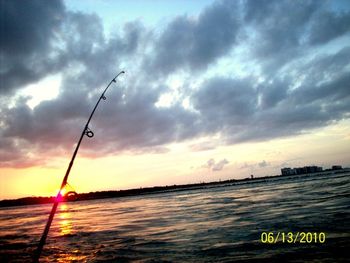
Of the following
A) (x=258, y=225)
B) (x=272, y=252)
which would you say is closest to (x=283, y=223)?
(x=258, y=225)

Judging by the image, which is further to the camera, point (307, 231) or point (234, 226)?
point (234, 226)

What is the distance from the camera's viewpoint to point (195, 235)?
15.2 m

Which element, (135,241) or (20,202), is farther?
(20,202)

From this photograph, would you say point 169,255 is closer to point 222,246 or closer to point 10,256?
point 222,246

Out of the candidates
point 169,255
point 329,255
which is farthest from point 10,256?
point 329,255

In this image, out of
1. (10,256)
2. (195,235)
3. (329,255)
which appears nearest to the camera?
(329,255)

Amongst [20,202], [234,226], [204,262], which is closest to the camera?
[204,262]

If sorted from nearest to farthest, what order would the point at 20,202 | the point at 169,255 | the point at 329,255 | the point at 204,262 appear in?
the point at 329,255 < the point at 204,262 < the point at 169,255 < the point at 20,202

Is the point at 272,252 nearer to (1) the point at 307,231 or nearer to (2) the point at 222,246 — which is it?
(2) the point at 222,246

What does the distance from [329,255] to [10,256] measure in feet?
44.7

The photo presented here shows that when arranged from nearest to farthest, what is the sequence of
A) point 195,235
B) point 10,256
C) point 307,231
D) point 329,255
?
point 329,255 < point 307,231 < point 10,256 < point 195,235

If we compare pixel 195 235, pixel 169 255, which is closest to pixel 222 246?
pixel 169 255

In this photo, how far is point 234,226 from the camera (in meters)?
16.5

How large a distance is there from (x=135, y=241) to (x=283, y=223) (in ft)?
25.8
